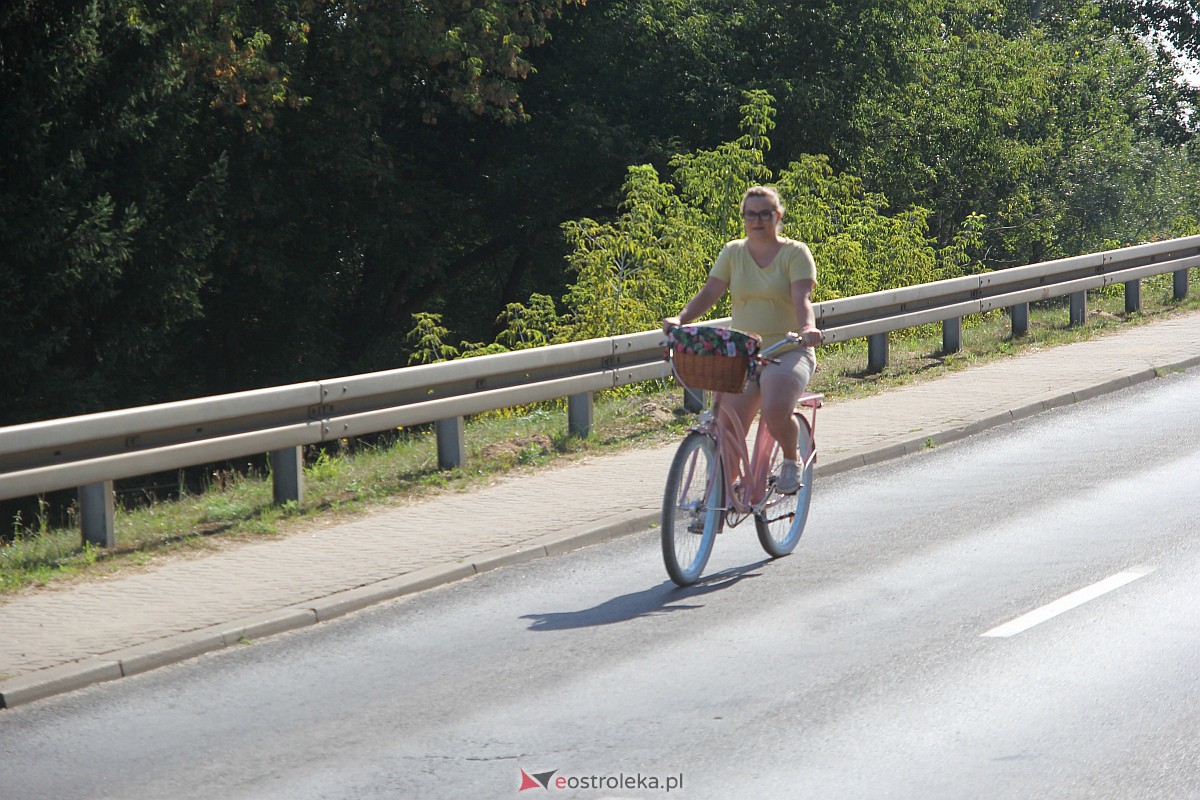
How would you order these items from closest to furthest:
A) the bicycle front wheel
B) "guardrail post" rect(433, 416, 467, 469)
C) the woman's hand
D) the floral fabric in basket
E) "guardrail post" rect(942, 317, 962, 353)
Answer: the floral fabric in basket, the bicycle front wheel, the woman's hand, "guardrail post" rect(433, 416, 467, 469), "guardrail post" rect(942, 317, 962, 353)

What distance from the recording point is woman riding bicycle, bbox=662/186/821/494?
7.68m

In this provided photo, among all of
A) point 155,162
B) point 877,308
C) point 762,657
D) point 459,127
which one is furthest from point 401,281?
point 762,657

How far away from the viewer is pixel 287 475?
9.68 meters

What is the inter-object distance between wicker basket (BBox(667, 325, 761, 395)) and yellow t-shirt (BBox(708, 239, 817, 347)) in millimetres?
419

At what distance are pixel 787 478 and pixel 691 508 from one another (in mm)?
740

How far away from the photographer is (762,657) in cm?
637

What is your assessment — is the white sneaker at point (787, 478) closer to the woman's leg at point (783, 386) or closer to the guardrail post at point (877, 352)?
the woman's leg at point (783, 386)

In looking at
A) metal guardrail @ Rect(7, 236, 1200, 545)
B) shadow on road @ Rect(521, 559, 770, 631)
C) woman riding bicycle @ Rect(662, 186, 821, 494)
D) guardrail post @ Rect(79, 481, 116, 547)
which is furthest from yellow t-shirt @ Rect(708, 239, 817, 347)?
guardrail post @ Rect(79, 481, 116, 547)

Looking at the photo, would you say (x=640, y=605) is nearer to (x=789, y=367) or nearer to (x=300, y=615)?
(x=789, y=367)

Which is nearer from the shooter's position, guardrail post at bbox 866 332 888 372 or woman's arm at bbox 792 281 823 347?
woman's arm at bbox 792 281 823 347

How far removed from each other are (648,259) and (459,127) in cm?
1186

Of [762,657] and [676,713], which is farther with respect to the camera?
[762,657]

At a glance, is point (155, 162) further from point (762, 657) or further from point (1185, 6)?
point (1185, 6)

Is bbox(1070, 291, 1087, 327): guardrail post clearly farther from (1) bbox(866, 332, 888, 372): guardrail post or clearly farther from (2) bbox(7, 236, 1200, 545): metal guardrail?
(1) bbox(866, 332, 888, 372): guardrail post
